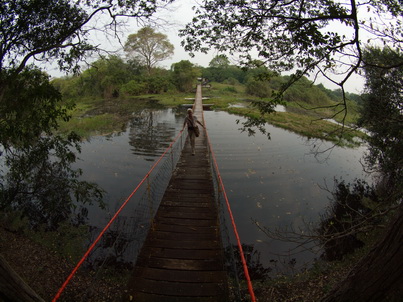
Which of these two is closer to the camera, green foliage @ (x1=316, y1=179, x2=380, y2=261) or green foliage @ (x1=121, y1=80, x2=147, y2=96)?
green foliage @ (x1=316, y1=179, x2=380, y2=261)

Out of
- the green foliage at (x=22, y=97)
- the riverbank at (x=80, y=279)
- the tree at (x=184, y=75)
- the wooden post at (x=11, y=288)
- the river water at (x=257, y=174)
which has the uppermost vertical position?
the tree at (x=184, y=75)

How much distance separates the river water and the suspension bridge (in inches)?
54.6

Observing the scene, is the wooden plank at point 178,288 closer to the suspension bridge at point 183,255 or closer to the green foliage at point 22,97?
the suspension bridge at point 183,255

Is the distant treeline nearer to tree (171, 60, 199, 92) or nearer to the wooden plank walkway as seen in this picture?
tree (171, 60, 199, 92)

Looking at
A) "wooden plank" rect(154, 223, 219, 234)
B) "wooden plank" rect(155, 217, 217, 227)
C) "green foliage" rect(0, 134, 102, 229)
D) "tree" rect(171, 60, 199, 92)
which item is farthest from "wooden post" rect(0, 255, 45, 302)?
"tree" rect(171, 60, 199, 92)

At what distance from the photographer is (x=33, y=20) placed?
420 cm

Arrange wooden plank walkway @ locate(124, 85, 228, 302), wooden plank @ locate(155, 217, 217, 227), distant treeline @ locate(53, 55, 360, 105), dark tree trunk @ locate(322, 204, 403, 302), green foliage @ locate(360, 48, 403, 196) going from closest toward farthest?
dark tree trunk @ locate(322, 204, 403, 302)
wooden plank walkway @ locate(124, 85, 228, 302)
wooden plank @ locate(155, 217, 217, 227)
green foliage @ locate(360, 48, 403, 196)
distant treeline @ locate(53, 55, 360, 105)

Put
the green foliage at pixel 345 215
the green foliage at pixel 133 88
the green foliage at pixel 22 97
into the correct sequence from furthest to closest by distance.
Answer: the green foliage at pixel 133 88 < the green foliage at pixel 345 215 < the green foliage at pixel 22 97

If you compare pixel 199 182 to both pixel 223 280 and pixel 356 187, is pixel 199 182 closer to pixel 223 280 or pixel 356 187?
pixel 223 280

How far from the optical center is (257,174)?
31.6 ft

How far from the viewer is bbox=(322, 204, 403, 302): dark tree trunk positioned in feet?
5.80

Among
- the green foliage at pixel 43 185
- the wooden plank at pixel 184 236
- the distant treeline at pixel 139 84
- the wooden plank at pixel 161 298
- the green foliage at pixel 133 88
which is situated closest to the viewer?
the wooden plank at pixel 161 298

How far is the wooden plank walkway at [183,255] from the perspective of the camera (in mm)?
2887

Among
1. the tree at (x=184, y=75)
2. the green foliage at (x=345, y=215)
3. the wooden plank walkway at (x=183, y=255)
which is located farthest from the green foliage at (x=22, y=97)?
the tree at (x=184, y=75)
